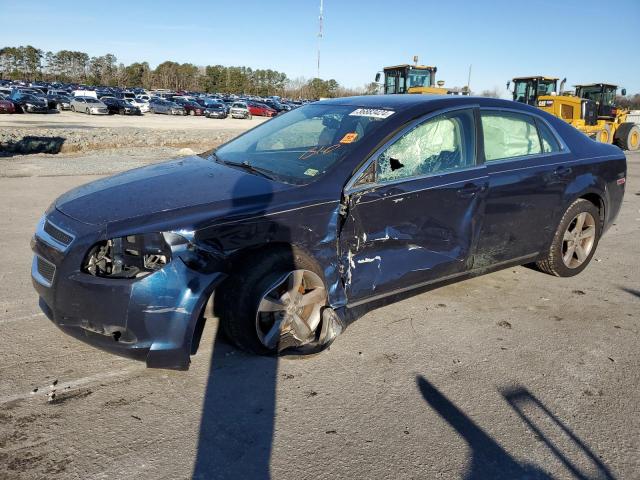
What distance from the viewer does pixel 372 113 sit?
12.6 ft

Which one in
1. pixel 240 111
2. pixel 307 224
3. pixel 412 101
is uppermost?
pixel 240 111

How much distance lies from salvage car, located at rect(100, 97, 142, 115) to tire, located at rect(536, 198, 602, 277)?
45.6 metres

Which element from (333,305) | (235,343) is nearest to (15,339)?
(235,343)

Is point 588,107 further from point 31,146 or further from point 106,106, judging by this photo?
point 106,106

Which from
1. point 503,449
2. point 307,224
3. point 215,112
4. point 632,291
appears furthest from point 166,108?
point 503,449

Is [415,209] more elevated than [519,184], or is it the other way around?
→ [519,184]

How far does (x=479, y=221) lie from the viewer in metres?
3.93

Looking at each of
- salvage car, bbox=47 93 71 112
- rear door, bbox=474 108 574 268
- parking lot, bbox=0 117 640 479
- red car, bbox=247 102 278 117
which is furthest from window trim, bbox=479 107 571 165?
red car, bbox=247 102 278 117

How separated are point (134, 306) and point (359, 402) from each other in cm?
132

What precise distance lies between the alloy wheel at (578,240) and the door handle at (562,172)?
48 cm

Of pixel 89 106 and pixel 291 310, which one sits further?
pixel 89 106

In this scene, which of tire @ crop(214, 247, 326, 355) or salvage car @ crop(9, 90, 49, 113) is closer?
tire @ crop(214, 247, 326, 355)

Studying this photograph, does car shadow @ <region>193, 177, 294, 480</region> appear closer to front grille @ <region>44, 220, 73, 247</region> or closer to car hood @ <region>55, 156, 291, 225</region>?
car hood @ <region>55, 156, 291, 225</region>

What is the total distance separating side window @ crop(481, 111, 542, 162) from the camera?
4.08 metres
